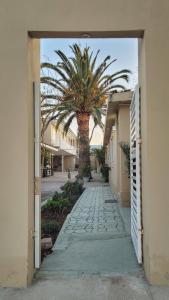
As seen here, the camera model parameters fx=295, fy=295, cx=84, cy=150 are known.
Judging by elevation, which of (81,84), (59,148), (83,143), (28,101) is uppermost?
(81,84)

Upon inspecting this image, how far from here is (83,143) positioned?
23.7 m

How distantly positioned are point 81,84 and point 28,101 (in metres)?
16.7

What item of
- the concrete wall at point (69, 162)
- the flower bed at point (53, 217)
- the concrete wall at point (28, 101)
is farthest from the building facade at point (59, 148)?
the concrete wall at point (28, 101)

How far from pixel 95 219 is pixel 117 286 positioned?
15.7 ft

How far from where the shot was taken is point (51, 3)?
13.5ft

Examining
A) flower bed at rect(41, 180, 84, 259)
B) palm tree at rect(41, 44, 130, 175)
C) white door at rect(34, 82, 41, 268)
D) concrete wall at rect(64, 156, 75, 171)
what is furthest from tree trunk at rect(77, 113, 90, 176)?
concrete wall at rect(64, 156, 75, 171)

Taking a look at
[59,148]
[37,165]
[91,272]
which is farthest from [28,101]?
[59,148]

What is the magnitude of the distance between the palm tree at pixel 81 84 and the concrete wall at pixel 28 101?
14.8 meters

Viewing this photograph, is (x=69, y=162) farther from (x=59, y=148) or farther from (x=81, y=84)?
(x=81, y=84)

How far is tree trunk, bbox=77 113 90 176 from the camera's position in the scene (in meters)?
22.6

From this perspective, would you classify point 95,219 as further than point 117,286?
Yes
